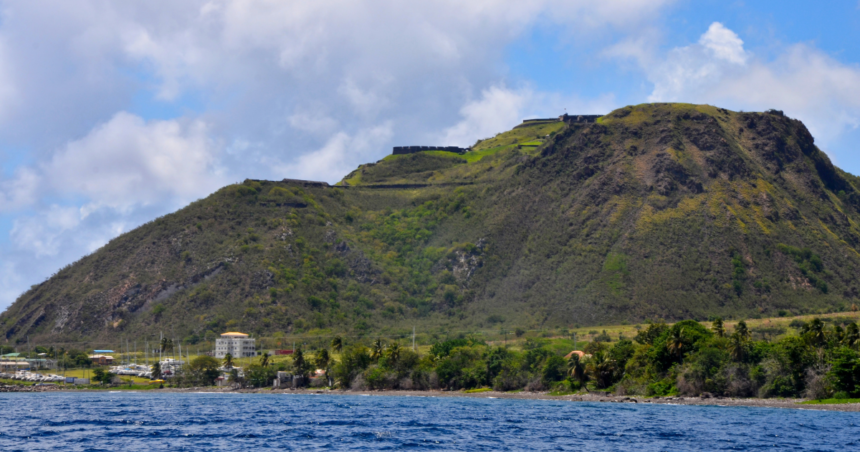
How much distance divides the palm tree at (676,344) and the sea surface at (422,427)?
15.4 m

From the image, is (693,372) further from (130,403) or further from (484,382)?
(130,403)

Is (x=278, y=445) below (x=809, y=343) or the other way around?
below

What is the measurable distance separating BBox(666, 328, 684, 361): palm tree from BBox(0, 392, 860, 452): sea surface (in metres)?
15.4

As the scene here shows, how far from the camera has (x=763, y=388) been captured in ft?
388

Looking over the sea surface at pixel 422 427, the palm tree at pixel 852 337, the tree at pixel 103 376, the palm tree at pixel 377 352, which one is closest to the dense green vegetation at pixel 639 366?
the palm tree at pixel 852 337

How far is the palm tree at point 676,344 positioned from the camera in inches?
5221

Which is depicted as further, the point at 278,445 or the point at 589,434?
the point at 589,434

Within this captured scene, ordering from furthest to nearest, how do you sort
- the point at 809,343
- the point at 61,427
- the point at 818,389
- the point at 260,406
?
the point at 260,406, the point at 809,343, the point at 818,389, the point at 61,427

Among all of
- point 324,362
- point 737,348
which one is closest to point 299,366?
point 324,362

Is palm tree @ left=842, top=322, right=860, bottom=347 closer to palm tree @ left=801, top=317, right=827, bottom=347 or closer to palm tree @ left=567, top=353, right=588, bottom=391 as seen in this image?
palm tree @ left=801, top=317, right=827, bottom=347

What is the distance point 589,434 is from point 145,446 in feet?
136

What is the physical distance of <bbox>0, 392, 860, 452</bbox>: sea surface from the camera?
75250 millimetres

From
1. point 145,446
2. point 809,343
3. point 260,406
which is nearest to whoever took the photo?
point 145,446

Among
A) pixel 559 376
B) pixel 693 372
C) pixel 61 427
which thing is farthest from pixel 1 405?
pixel 693 372
